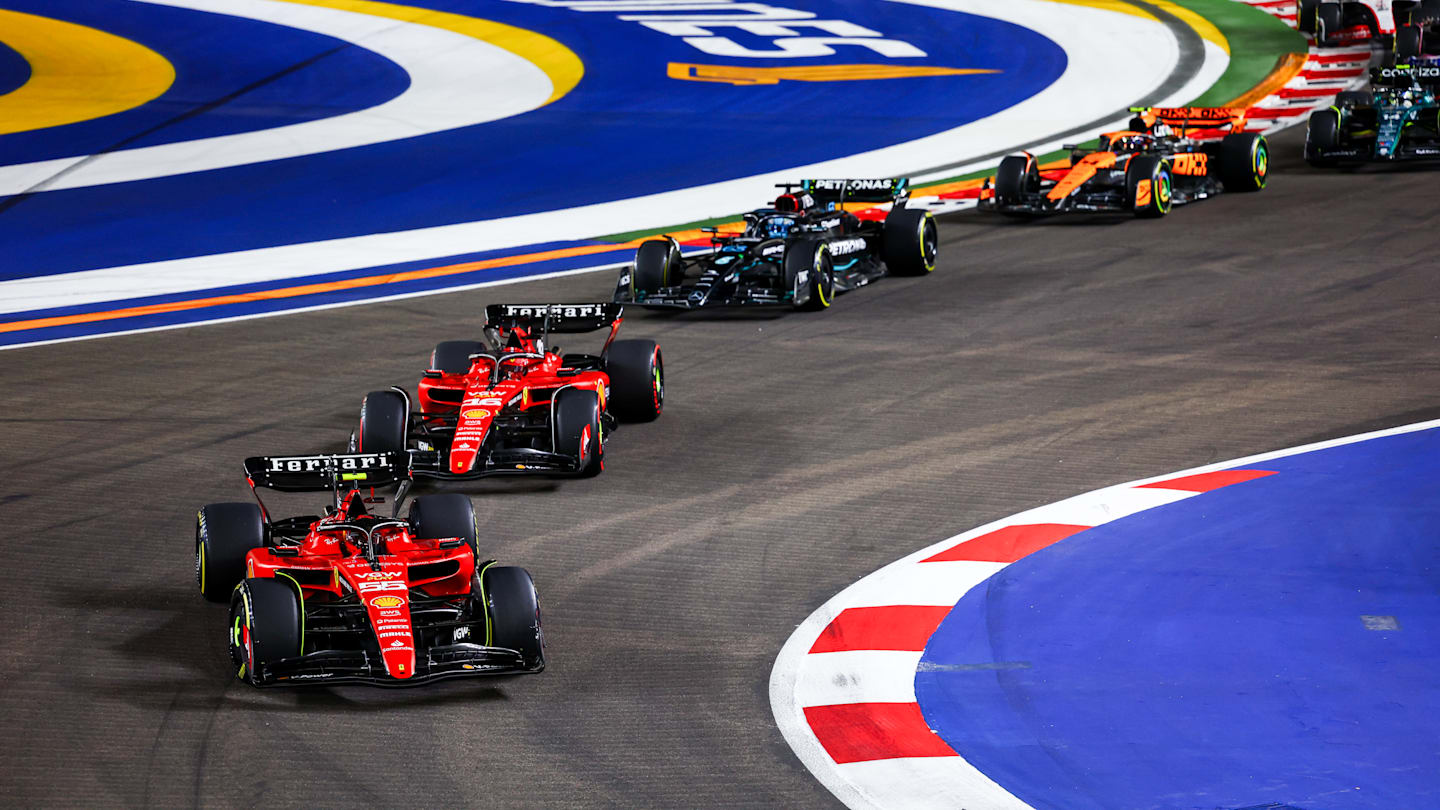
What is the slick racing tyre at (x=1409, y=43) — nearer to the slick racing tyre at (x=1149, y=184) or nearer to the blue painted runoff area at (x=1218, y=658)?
the slick racing tyre at (x=1149, y=184)

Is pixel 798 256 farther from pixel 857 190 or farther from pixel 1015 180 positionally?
pixel 1015 180

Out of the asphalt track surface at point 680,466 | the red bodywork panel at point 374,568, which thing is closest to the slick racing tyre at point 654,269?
the asphalt track surface at point 680,466

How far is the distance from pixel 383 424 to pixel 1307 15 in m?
25.0

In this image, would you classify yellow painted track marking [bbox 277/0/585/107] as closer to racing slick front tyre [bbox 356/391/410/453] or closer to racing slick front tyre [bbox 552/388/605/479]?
racing slick front tyre [bbox 356/391/410/453]

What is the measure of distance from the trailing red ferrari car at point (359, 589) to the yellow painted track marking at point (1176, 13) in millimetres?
25204

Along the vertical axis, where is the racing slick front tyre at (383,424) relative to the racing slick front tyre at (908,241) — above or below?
below

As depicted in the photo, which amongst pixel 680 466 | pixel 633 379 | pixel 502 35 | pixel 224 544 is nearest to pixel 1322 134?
pixel 633 379

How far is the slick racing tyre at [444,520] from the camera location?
9.17 meters

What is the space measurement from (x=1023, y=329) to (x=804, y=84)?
14.0 m

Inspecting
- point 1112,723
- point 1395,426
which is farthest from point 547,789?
point 1395,426

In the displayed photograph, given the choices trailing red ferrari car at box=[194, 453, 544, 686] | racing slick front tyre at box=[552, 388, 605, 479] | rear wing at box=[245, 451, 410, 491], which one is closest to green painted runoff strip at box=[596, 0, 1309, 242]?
racing slick front tyre at box=[552, 388, 605, 479]

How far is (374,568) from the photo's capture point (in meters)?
8.51

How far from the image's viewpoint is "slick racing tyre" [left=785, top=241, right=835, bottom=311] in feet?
54.4

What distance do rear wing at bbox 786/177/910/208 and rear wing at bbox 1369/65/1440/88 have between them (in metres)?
8.37
